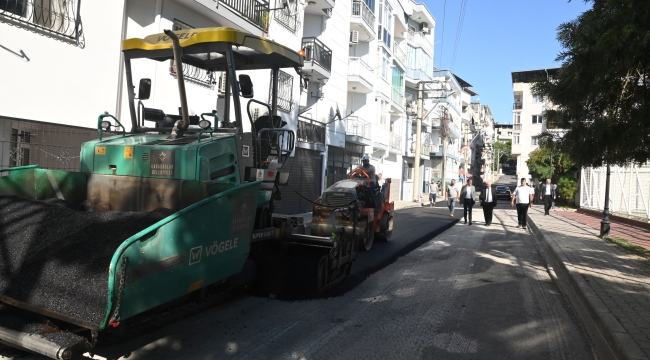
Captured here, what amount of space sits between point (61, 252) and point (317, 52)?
18.4 meters

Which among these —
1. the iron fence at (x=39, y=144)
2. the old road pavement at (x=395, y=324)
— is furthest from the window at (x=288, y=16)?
the old road pavement at (x=395, y=324)

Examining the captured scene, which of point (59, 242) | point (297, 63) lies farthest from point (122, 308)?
point (297, 63)

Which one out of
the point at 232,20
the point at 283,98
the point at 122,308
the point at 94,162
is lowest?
the point at 122,308

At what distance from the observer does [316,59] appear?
2111 centimetres

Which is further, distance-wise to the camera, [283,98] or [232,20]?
[283,98]

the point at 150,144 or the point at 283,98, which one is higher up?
the point at 283,98

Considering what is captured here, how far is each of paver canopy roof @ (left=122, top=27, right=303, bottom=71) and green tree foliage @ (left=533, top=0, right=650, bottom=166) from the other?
365 centimetres

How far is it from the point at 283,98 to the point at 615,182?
15708mm

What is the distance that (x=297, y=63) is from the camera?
6.45 m

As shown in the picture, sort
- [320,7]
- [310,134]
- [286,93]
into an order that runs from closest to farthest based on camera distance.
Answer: [286,93], [310,134], [320,7]

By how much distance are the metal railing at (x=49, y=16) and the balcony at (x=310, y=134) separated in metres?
10.7

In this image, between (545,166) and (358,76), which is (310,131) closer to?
(358,76)

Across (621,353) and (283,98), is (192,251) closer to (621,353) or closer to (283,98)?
(621,353)

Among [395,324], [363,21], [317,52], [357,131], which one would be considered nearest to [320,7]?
[317,52]
